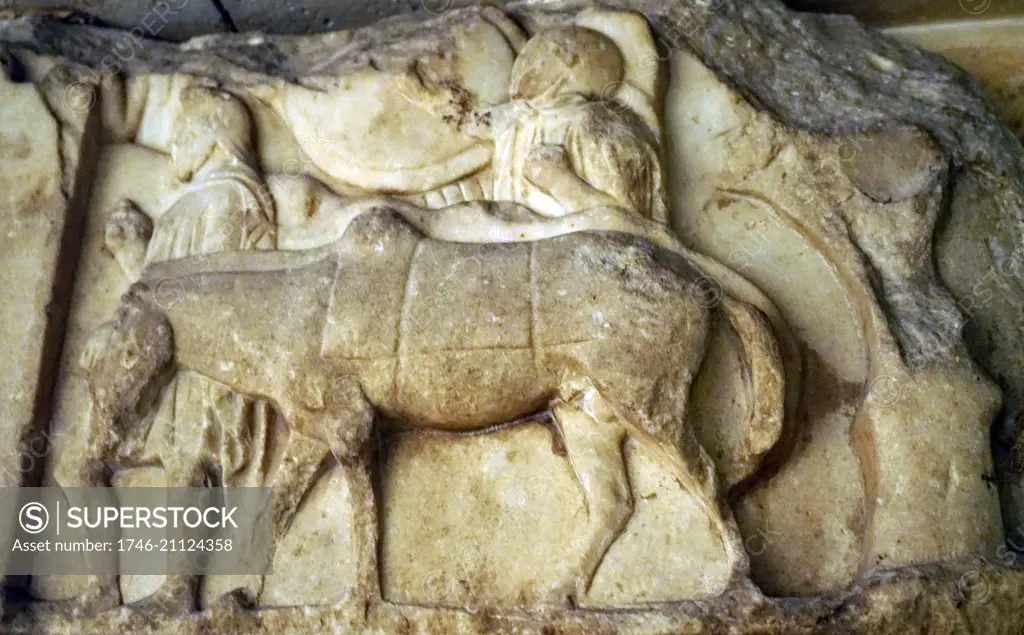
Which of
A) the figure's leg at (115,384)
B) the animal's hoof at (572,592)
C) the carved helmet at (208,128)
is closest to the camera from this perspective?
the animal's hoof at (572,592)

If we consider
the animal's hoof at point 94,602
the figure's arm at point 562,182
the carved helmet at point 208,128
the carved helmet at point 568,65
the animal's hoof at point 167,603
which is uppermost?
the carved helmet at point 568,65

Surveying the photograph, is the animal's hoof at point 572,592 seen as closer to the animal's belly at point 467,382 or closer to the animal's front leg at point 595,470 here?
the animal's front leg at point 595,470

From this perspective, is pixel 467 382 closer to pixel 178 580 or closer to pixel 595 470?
pixel 595 470

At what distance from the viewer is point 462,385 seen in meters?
2.74

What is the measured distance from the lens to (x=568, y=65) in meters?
3.09

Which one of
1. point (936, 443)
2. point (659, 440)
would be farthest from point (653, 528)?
point (936, 443)

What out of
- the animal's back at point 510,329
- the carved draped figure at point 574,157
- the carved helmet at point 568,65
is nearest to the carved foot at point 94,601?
the animal's back at point 510,329

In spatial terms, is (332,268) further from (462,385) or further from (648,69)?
(648,69)

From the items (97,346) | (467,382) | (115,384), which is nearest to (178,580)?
(115,384)

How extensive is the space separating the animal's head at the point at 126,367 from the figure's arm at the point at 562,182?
3.58 ft

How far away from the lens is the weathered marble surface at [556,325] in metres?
2.68

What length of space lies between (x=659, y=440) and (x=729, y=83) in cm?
115

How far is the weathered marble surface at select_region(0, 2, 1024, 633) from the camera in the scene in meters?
2.68

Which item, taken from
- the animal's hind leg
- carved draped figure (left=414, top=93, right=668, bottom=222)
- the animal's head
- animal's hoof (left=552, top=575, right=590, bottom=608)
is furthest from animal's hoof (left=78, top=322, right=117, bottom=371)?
animal's hoof (left=552, top=575, right=590, bottom=608)
